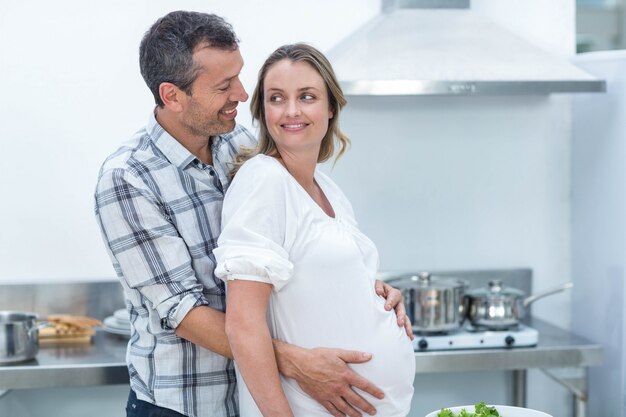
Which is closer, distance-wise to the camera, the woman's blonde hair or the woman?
the woman

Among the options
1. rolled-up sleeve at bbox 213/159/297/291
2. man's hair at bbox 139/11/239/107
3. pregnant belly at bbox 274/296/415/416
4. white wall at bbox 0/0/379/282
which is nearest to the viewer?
rolled-up sleeve at bbox 213/159/297/291

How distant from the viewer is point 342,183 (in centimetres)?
314

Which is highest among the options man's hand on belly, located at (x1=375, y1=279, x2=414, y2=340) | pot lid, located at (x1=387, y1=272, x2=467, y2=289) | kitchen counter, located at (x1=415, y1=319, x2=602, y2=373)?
man's hand on belly, located at (x1=375, y1=279, x2=414, y2=340)

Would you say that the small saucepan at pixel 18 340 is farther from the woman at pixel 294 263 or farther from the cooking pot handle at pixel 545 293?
the cooking pot handle at pixel 545 293

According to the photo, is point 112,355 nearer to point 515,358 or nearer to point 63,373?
point 63,373

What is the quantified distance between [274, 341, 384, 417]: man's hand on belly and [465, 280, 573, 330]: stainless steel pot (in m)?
1.19

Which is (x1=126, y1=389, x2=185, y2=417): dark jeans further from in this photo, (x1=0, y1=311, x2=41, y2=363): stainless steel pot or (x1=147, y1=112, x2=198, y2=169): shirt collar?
(x1=0, y1=311, x2=41, y2=363): stainless steel pot

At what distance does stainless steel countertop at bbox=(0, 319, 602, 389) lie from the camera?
98.1 inches

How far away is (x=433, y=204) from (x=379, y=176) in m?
0.22

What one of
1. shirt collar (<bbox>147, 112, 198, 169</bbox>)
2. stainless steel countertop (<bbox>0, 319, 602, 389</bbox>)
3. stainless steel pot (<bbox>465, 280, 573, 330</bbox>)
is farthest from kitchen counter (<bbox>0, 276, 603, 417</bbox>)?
shirt collar (<bbox>147, 112, 198, 169</bbox>)

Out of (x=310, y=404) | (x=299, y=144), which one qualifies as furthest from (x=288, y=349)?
(x=299, y=144)

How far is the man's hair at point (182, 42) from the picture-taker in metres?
1.81

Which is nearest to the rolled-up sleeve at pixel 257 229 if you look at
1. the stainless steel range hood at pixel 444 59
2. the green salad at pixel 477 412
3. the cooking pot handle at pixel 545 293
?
the green salad at pixel 477 412

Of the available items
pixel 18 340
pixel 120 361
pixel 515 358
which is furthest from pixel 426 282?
pixel 18 340
